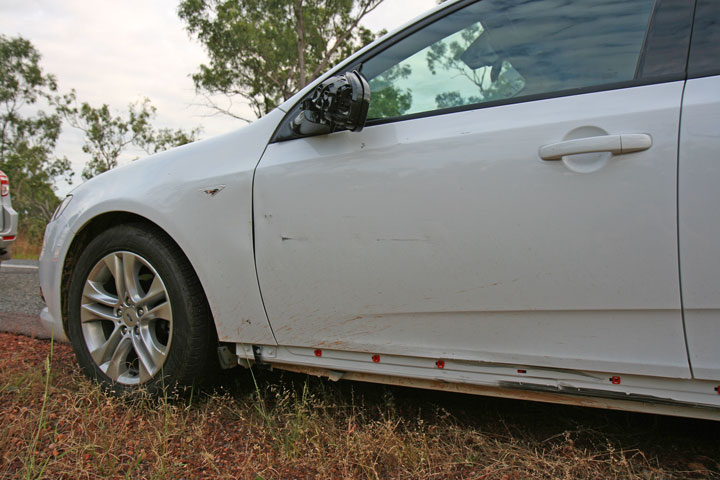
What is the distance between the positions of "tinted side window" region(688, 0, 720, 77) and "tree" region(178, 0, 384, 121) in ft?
60.4

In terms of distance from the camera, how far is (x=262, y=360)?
2123 millimetres

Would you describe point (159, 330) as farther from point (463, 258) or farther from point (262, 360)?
point (463, 258)

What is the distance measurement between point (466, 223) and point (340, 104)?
581 millimetres

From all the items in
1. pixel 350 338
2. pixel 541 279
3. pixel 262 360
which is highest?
pixel 541 279

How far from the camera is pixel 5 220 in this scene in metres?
6.04

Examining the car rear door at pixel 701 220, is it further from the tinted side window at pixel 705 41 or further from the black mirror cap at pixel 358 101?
the black mirror cap at pixel 358 101

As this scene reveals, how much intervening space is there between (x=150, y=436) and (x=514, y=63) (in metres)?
1.87

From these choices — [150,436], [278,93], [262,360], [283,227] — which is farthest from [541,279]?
[278,93]

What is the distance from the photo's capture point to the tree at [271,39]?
19219 mm

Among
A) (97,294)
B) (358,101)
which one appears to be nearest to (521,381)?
(358,101)

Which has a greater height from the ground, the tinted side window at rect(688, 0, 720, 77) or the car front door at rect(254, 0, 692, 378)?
the tinted side window at rect(688, 0, 720, 77)

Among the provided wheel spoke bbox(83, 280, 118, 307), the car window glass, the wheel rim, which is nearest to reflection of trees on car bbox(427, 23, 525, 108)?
the car window glass

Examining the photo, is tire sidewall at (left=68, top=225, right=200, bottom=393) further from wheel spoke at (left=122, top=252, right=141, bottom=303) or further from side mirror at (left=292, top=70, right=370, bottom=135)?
side mirror at (left=292, top=70, right=370, bottom=135)

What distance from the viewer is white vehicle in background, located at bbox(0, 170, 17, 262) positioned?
6.02m
